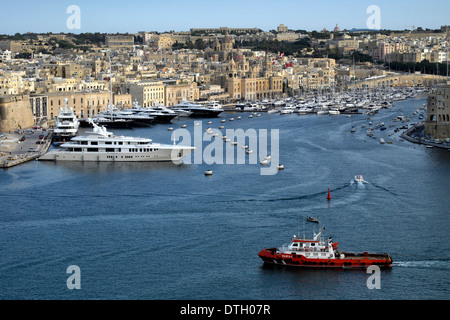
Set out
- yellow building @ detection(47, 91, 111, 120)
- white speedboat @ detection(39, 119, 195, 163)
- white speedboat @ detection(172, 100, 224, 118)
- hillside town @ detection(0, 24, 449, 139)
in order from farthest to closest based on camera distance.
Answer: white speedboat @ detection(172, 100, 224, 118)
hillside town @ detection(0, 24, 449, 139)
yellow building @ detection(47, 91, 111, 120)
white speedboat @ detection(39, 119, 195, 163)

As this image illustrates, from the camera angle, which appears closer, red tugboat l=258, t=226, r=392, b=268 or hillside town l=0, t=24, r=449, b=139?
red tugboat l=258, t=226, r=392, b=268

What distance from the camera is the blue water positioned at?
30.9 ft

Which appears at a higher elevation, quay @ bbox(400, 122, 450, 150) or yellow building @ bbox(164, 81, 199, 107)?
yellow building @ bbox(164, 81, 199, 107)

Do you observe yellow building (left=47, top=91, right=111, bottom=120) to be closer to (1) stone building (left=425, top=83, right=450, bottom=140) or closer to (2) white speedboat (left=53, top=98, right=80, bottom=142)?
(2) white speedboat (left=53, top=98, right=80, bottom=142)

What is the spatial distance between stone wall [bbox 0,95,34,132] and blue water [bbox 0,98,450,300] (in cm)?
502

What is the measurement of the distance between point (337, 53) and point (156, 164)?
4211 cm

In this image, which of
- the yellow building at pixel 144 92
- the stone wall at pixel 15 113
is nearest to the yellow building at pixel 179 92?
the yellow building at pixel 144 92

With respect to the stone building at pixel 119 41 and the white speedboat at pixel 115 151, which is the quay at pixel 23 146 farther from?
the stone building at pixel 119 41

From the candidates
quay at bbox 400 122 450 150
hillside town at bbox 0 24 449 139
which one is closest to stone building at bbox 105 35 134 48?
hillside town at bbox 0 24 449 139

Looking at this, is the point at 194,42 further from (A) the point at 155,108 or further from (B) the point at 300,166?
(B) the point at 300,166

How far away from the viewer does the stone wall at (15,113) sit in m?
22.0

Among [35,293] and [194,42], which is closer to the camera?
[35,293]
